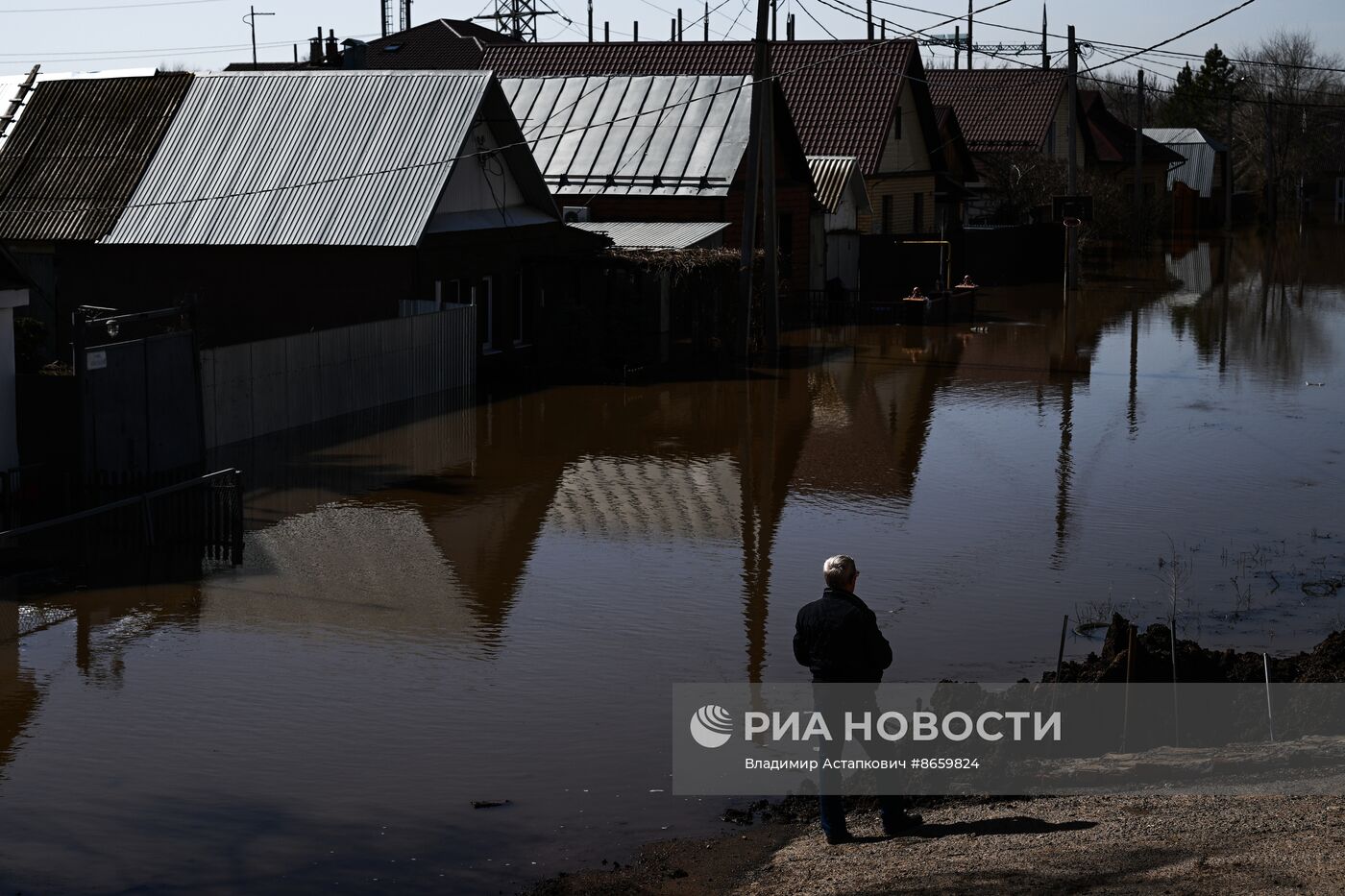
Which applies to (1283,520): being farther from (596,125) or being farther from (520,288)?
(596,125)

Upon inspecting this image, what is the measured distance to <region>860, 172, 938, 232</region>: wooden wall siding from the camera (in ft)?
155

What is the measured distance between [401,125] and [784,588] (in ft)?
55.3

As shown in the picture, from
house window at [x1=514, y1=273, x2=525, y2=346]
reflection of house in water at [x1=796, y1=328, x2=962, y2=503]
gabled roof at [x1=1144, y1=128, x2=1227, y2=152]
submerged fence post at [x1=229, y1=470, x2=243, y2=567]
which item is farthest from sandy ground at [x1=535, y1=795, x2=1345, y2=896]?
gabled roof at [x1=1144, y1=128, x2=1227, y2=152]

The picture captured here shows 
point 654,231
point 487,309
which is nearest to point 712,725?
point 487,309

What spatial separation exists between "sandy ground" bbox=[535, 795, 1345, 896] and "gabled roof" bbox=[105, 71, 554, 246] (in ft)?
63.5

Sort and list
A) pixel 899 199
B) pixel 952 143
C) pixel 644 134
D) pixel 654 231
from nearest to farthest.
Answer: pixel 654 231, pixel 644 134, pixel 899 199, pixel 952 143

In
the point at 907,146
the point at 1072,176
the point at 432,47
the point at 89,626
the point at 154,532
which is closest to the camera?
the point at 89,626

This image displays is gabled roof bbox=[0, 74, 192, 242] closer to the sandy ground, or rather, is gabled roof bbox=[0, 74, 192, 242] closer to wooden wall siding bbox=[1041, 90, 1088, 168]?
the sandy ground

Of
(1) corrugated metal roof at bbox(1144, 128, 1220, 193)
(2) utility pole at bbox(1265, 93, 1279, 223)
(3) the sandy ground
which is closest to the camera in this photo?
(3) the sandy ground

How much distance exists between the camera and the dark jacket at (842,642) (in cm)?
810

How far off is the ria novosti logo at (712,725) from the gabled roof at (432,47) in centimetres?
5460

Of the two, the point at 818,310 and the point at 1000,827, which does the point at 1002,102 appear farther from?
the point at 1000,827

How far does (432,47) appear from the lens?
7538cm

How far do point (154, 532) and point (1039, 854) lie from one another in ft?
34.9
